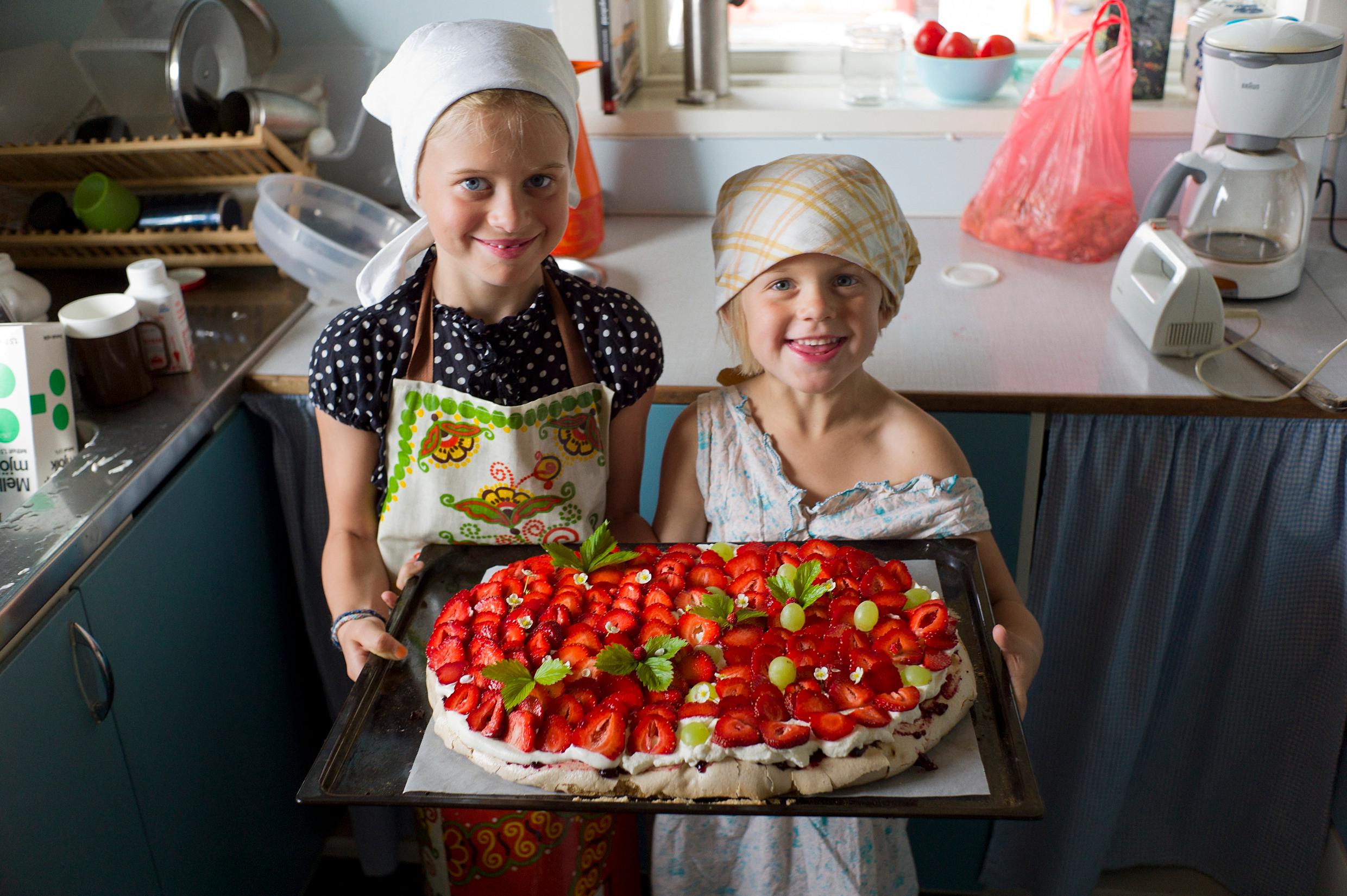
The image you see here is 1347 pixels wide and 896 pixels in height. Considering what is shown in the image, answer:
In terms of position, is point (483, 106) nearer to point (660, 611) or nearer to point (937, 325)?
point (660, 611)

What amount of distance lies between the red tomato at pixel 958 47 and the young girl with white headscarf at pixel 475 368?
3.34 feet

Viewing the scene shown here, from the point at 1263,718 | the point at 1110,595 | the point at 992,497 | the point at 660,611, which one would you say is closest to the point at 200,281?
the point at 660,611

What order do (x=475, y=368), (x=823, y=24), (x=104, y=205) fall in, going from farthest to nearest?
(x=823, y=24)
(x=104, y=205)
(x=475, y=368)

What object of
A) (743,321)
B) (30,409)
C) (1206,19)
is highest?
(1206,19)

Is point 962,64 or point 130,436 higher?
point 962,64

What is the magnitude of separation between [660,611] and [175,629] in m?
0.69

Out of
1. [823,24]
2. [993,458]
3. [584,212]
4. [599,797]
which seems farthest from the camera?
[823,24]

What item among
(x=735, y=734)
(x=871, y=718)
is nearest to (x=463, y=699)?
(x=735, y=734)

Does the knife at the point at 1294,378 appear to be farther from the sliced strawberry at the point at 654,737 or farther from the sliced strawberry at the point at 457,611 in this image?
the sliced strawberry at the point at 457,611

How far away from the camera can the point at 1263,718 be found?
156cm

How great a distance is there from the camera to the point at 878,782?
88 cm

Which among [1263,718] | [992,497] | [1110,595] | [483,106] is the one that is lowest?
[1263,718]

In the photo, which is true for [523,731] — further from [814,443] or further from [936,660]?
[814,443]

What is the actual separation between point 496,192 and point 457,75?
110 mm
